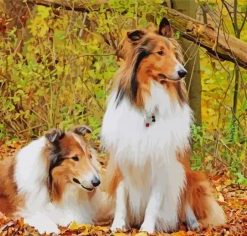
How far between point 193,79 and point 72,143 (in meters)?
3.79

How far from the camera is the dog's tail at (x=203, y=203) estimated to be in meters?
6.98

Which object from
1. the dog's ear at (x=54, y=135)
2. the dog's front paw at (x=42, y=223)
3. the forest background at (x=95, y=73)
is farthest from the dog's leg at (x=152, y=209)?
the forest background at (x=95, y=73)

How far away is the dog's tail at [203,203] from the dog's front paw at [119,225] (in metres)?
0.63

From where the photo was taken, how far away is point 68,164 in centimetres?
683

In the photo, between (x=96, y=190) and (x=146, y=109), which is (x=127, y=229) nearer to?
(x=96, y=190)

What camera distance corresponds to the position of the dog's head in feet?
22.3

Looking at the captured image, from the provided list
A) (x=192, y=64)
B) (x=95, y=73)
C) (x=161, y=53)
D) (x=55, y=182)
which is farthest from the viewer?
(x=95, y=73)

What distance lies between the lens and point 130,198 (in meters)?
6.78

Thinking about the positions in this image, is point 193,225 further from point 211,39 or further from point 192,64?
point 192,64

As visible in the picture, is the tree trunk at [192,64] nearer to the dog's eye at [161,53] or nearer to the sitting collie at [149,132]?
the sitting collie at [149,132]

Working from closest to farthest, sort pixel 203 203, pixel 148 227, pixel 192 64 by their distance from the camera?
1. pixel 148 227
2. pixel 203 203
3. pixel 192 64

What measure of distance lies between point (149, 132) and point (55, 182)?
1019 millimetres

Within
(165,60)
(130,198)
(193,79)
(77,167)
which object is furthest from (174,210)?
(193,79)

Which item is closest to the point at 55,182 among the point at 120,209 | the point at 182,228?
the point at 120,209
